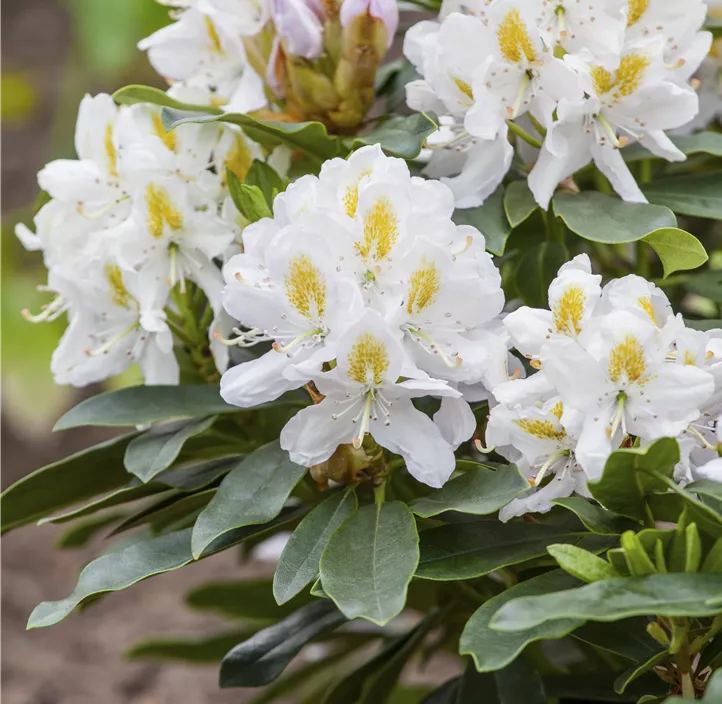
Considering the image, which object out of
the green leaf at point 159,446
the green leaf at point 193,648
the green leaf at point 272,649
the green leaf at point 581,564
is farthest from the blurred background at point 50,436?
the green leaf at point 581,564

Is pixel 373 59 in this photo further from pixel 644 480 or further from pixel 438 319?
pixel 644 480

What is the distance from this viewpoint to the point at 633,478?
0.60 m

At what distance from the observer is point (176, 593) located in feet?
6.88

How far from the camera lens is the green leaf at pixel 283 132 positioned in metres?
0.75

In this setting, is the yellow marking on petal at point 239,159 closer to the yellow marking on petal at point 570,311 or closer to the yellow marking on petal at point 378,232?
the yellow marking on petal at point 378,232

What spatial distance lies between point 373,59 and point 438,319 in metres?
0.28

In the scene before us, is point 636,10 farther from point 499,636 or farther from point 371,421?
point 499,636

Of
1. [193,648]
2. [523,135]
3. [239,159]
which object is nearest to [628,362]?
[523,135]

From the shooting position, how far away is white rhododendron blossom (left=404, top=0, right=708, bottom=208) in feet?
2.45

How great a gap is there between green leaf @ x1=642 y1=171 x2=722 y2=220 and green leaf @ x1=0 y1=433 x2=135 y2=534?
50 centimetres

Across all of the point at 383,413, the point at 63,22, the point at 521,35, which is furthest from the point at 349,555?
the point at 63,22

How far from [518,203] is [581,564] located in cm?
32

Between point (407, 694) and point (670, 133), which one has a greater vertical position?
point (670, 133)

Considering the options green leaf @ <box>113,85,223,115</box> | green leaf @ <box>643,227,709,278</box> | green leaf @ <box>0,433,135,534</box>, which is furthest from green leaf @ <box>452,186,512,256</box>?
green leaf @ <box>0,433,135,534</box>
